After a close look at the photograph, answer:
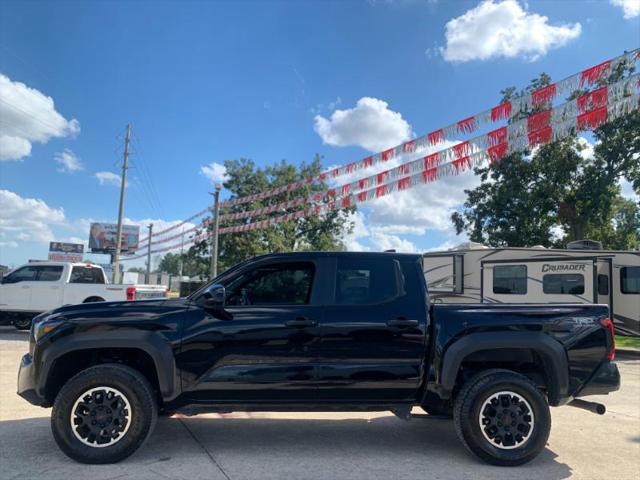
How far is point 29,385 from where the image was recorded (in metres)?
4.07

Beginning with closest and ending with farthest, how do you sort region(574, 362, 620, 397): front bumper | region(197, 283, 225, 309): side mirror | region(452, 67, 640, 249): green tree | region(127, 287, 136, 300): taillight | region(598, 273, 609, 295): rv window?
region(197, 283, 225, 309): side mirror, region(574, 362, 620, 397): front bumper, region(598, 273, 609, 295): rv window, region(127, 287, 136, 300): taillight, region(452, 67, 640, 249): green tree

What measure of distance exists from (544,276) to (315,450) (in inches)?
399

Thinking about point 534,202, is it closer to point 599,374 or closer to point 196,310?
point 599,374

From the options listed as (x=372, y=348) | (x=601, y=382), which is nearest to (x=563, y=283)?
(x=601, y=382)

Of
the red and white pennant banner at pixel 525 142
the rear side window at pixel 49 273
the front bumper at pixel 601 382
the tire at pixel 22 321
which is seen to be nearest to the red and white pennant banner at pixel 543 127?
the red and white pennant banner at pixel 525 142

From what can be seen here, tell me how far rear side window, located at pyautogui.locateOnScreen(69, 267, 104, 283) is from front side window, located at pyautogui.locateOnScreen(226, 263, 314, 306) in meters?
10.5

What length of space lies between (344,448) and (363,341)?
1.15m

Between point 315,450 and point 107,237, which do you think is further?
point 107,237

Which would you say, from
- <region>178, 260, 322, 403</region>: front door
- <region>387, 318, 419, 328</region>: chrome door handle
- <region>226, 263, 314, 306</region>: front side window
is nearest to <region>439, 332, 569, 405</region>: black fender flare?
<region>387, 318, 419, 328</region>: chrome door handle

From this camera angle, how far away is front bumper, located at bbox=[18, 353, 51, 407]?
13.3 ft

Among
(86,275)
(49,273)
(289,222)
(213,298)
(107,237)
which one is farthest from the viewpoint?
(107,237)

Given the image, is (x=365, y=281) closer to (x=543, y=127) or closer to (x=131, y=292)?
(x=543, y=127)

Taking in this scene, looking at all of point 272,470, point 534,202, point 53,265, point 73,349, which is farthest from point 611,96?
point 534,202

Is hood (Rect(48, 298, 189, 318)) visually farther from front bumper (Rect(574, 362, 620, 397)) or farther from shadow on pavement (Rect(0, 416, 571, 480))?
front bumper (Rect(574, 362, 620, 397))
